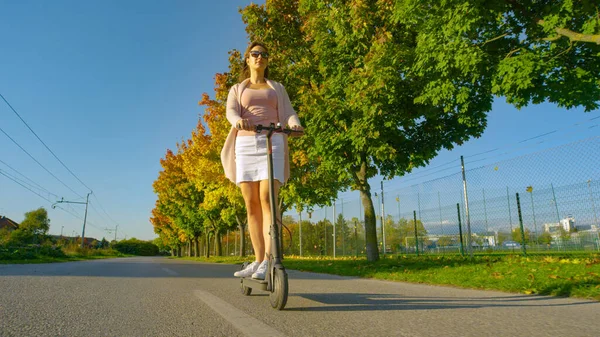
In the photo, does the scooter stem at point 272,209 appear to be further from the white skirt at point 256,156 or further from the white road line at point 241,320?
the white road line at point 241,320

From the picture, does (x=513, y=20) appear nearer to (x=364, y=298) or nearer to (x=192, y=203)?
(x=364, y=298)

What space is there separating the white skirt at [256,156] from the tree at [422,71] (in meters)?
6.40

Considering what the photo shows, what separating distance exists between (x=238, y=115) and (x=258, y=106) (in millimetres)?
276

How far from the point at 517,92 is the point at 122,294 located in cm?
883

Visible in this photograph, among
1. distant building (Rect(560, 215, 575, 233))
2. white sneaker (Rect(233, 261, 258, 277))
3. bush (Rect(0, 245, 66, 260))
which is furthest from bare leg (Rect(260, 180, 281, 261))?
bush (Rect(0, 245, 66, 260))

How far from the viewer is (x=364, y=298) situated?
154 inches

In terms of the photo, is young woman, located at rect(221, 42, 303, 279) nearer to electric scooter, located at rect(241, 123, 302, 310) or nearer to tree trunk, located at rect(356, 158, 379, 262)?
electric scooter, located at rect(241, 123, 302, 310)

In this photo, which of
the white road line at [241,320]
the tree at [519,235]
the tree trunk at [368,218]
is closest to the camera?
the white road line at [241,320]

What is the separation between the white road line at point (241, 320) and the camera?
2316 millimetres

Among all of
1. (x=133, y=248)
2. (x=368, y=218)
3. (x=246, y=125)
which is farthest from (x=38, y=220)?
(x=246, y=125)

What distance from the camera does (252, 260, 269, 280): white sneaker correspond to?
11.8 feet

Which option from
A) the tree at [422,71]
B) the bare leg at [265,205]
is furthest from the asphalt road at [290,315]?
the tree at [422,71]

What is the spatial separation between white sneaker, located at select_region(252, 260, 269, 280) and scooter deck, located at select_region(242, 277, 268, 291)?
48 millimetres

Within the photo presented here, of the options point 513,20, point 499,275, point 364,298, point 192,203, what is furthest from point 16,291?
point 192,203
